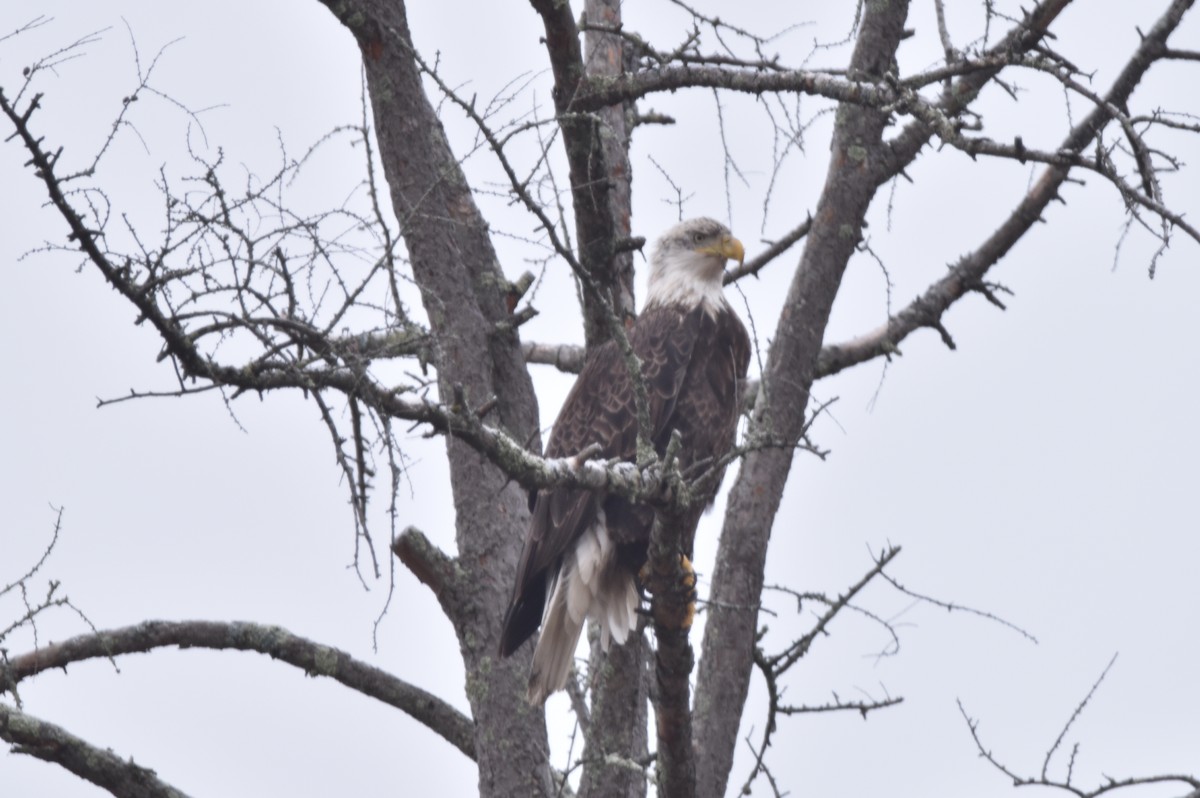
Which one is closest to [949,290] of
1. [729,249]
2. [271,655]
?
[729,249]

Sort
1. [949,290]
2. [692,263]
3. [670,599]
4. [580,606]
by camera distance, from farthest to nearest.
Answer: [692,263], [949,290], [580,606], [670,599]

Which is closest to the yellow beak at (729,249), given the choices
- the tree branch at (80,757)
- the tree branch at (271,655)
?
the tree branch at (271,655)

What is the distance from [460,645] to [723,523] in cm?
102

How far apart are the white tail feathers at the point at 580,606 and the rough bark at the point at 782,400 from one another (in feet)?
1.12

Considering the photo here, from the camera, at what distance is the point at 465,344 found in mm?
5074

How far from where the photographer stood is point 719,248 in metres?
6.29

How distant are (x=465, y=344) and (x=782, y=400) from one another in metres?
1.13

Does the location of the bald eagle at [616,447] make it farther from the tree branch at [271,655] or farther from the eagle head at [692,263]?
the tree branch at [271,655]

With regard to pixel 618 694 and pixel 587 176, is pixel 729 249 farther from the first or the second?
pixel 618 694

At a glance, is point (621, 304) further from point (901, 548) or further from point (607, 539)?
point (901, 548)

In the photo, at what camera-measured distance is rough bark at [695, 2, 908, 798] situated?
4.97 m

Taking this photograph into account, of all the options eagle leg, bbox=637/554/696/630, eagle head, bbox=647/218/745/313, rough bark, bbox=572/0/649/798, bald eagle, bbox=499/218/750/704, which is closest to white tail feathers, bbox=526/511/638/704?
bald eagle, bbox=499/218/750/704

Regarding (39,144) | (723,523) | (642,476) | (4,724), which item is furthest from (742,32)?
(4,724)

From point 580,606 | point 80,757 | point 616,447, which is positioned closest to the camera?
point 80,757
